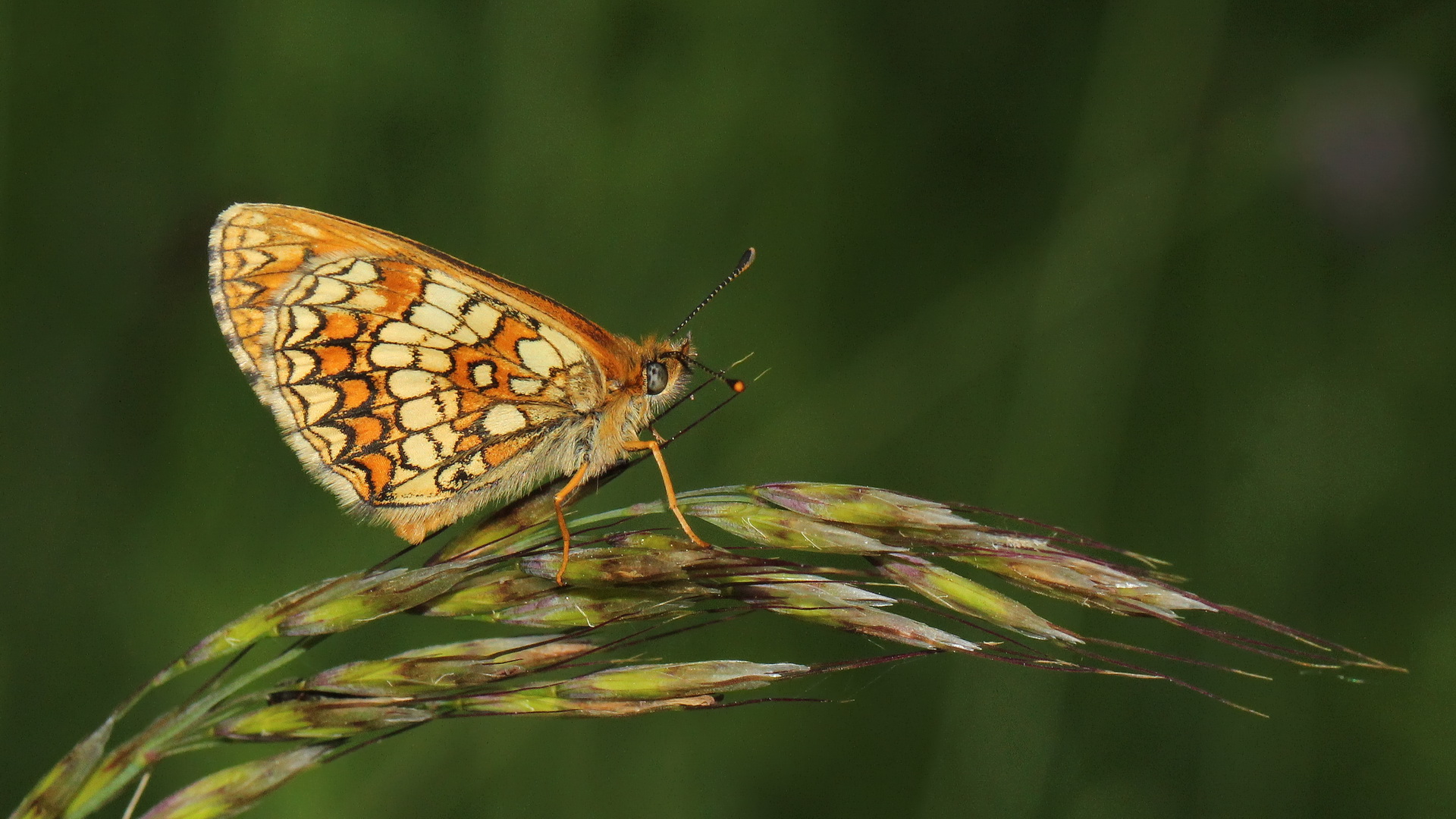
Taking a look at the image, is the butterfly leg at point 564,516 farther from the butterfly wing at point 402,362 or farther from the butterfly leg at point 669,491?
the butterfly wing at point 402,362

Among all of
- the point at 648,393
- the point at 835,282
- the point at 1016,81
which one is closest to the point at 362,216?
the point at 648,393

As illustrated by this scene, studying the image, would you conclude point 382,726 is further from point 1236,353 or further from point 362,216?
point 1236,353

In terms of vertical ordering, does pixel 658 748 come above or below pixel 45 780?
below

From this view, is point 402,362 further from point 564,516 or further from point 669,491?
point 669,491

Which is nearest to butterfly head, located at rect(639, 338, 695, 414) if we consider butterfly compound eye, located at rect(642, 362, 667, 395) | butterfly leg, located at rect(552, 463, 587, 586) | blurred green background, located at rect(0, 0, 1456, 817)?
butterfly compound eye, located at rect(642, 362, 667, 395)

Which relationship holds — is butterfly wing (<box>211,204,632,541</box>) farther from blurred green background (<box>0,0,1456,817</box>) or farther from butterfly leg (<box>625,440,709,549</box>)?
blurred green background (<box>0,0,1456,817</box>)

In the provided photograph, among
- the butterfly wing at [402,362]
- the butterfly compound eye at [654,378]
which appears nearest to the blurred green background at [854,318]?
the butterfly wing at [402,362]
